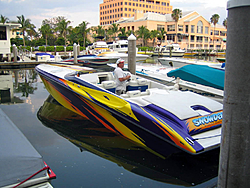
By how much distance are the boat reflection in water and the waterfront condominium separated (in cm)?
8260

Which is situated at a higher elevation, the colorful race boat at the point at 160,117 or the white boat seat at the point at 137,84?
the white boat seat at the point at 137,84

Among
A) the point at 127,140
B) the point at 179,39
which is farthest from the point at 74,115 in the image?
the point at 179,39

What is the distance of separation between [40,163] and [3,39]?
68.3 feet

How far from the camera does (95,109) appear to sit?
5395 millimetres

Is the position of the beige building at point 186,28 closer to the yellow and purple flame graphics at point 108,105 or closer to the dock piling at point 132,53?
the dock piling at point 132,53

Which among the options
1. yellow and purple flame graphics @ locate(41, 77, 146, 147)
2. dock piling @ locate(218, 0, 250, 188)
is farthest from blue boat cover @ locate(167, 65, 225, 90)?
dock piling @ locate(218, 0, 250, 188)

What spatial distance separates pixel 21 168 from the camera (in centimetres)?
259

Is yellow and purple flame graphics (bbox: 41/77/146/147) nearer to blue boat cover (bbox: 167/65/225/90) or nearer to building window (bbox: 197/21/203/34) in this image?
blue boat cover (bbox: 167/65/225/90)

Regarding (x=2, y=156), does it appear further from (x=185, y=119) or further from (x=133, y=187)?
(x=185, y=119)

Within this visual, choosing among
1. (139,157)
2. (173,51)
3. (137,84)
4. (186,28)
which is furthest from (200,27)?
(139,157)

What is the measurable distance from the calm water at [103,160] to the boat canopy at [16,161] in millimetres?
947

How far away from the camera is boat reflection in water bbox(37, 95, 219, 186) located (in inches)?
149

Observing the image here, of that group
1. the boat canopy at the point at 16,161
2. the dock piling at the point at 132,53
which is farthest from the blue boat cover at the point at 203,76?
the boat canopy at the point at 16,161

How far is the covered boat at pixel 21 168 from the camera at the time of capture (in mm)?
2490
